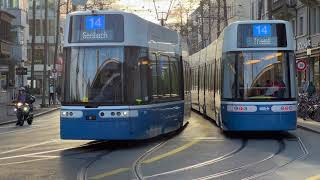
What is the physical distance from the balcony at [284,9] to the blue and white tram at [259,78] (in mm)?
30663

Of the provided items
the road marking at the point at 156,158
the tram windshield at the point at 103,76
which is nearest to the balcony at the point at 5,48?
the road marking at the point at 156,158

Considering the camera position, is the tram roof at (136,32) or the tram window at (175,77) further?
the tram window at (175,77)

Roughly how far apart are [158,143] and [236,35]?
3.97 metres

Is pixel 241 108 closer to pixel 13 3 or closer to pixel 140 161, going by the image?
pixel 140 161

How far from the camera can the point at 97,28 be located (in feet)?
52.4

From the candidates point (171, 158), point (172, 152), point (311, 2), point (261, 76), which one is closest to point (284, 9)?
point (311, 2)

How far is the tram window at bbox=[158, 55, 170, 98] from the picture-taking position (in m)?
17.9

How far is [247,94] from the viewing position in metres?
18.3

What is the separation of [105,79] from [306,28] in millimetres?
32352

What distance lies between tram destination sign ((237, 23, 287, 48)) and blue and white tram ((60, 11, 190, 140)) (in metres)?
3.57

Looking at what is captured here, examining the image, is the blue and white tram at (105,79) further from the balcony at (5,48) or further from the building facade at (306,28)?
the balcony at (5,48)

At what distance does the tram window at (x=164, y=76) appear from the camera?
17875 mm

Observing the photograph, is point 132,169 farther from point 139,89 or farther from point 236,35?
point 236,35

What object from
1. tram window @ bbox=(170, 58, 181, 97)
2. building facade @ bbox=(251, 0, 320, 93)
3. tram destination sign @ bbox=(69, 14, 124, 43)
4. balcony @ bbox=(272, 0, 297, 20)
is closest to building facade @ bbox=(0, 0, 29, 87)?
balcony @ bbox=(272, 0, 297, 20)
